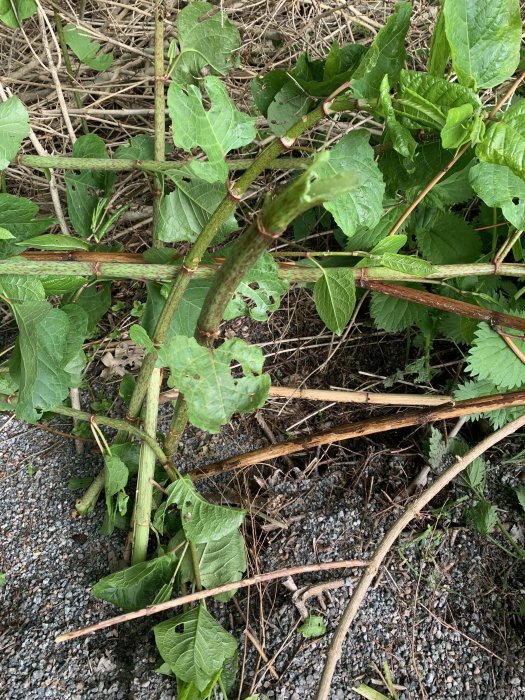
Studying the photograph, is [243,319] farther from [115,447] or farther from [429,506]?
[429,506]

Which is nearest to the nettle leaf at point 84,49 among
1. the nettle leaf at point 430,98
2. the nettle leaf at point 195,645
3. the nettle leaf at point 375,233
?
the nettle leaf at point 375,233

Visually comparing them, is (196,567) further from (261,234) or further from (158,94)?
(158,94)

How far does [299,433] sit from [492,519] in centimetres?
41

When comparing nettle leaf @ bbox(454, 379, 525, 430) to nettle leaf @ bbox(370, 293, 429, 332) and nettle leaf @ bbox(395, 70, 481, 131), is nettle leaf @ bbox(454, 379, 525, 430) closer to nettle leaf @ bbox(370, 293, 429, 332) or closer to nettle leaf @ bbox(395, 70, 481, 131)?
nettle leaf @ bbox(370, 293, 429, 332)

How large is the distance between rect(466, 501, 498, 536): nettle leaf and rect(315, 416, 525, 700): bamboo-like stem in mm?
70

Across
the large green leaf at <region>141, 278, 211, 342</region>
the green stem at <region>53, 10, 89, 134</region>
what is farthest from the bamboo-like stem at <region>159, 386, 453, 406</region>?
the green stem at <region>53, 10, 89, 134</region>

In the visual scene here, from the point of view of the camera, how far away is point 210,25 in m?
1.00

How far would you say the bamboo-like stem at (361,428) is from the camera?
1.11 metres

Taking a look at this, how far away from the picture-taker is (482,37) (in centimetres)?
72

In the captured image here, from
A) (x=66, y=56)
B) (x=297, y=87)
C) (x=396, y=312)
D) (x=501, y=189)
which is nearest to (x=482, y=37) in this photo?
(x=501, y=189)

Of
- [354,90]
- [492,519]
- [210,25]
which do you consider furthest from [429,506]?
[210,25]

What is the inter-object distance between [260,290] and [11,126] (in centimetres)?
43

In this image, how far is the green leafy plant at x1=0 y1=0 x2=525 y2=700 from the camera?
0.69 m

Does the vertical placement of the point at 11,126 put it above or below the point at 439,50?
below
